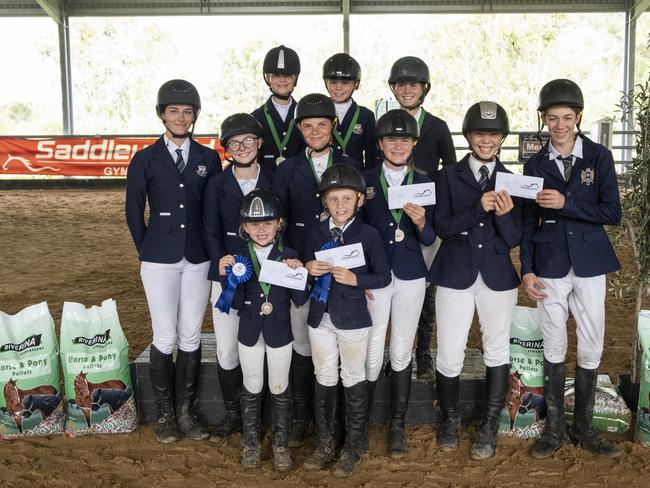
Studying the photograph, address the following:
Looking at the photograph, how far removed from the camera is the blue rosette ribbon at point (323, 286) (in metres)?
2.97

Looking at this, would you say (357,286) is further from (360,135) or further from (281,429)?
(360,135)

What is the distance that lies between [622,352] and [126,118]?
22040mm

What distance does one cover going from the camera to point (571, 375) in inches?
162

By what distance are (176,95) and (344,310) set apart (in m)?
1.39

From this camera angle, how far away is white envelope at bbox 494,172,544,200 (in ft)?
9.75

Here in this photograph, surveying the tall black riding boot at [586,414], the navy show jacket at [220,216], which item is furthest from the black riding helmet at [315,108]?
the tall black riding boot at [586,414]

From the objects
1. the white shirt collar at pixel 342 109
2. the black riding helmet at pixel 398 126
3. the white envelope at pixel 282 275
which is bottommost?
the white envelope at pixel 282 275

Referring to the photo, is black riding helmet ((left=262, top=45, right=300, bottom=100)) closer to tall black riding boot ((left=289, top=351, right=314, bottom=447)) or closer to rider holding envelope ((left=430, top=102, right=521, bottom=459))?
rider holding envelope ((left=430, top=102, right=521, bottom=459))

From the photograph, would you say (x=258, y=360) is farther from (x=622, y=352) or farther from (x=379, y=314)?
(x=622, y=352)

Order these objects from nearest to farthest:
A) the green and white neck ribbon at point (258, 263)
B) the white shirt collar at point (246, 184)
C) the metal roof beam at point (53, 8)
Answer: the green and white neck ribbon at point (258, 263), the white shirt collar at point (246, 184), the metal roof beam at point (53, 8)

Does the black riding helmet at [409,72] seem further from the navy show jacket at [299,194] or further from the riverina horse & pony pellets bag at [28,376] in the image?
the riverina horse & pony pellets bag at [28,376]

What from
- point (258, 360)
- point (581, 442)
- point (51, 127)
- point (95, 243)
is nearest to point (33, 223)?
point (95, 243)

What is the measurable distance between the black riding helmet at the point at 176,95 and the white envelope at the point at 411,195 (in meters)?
1.13

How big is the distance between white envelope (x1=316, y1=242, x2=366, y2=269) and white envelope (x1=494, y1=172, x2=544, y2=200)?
712 mm
